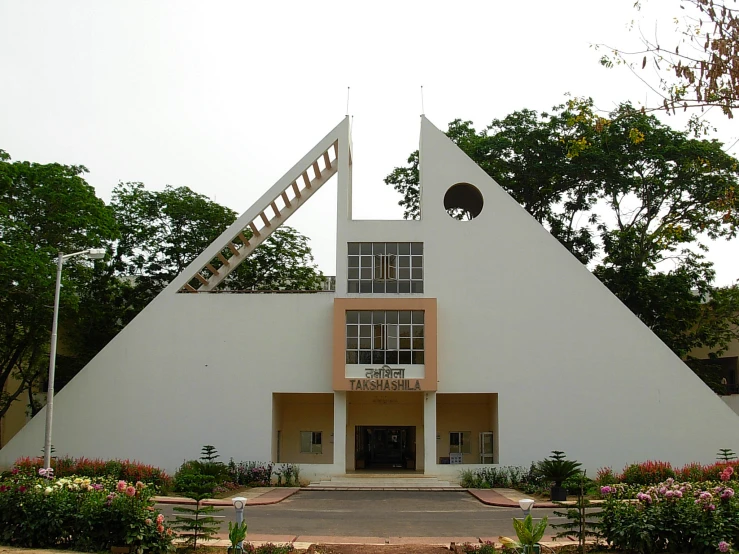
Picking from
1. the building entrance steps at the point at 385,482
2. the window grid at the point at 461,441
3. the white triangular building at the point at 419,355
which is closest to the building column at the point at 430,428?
the white triangular building at the point at 419,355

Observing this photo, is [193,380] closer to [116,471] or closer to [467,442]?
[116,471]

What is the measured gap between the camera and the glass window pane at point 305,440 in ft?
105

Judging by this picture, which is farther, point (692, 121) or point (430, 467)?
point (430, 467)

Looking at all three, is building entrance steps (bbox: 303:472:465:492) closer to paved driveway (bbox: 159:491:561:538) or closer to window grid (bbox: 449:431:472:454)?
paved driveway (bbox: 159:491:561:538)

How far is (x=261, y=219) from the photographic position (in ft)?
103

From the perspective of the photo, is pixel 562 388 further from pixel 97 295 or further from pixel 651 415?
pixel 97 295

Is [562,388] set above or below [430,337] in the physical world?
below

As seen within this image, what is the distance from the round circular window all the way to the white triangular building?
2.87 ft

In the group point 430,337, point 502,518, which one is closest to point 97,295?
point 430,337

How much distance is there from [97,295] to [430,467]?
1935 cm

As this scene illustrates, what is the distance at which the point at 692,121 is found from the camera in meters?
13.6

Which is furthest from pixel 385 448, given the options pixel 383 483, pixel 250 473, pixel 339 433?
pixel 250 473

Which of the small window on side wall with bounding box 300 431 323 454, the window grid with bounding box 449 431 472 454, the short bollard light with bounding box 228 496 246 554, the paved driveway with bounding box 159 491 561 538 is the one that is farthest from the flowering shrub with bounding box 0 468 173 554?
the window grid with bounding box 449 431 472 454

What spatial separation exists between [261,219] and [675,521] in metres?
22.5
